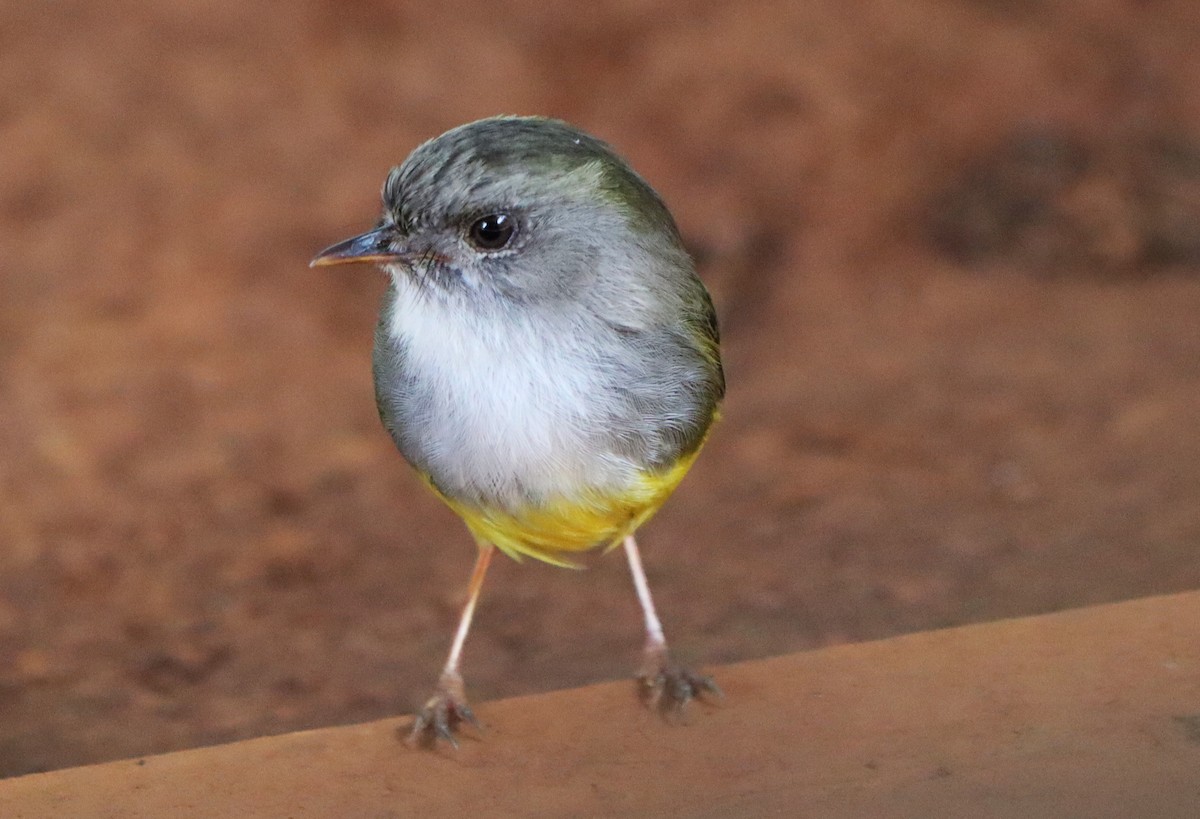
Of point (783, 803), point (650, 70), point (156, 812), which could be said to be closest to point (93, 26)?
point (650, 70)

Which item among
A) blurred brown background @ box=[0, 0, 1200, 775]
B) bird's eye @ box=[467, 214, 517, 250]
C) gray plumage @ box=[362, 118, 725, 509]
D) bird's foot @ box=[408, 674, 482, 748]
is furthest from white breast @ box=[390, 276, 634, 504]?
blurred brown background @ box=[0, 0, 1200, 775]

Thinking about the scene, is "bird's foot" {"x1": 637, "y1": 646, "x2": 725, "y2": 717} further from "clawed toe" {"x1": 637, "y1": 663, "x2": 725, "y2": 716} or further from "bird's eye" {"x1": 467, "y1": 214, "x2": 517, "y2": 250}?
"bird's eye" {"x1": 467, "y1": 214, "x2": 517, "y2": 250}

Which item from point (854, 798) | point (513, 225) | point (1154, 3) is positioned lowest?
point (854, 798)

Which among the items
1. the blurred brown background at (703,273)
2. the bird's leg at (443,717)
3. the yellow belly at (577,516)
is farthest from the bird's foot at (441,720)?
the blurred brown background at (703,273)

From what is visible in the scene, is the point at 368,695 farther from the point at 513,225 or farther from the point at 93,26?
the point at 93,26

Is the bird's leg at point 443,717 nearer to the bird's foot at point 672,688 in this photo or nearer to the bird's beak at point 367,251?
the bird's foot at point 672,688

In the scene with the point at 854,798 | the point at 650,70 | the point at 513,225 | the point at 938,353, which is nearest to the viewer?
the point at 854,798

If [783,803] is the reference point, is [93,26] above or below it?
above

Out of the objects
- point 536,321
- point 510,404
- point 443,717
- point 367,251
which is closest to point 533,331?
point 536,321
